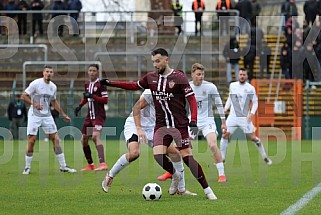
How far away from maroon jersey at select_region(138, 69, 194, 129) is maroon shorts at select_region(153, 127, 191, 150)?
7cm

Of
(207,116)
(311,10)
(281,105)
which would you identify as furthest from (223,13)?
(207,116)

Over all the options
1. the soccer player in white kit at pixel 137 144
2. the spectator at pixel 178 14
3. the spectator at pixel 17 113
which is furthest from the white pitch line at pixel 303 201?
the spectator at pixel 178 14

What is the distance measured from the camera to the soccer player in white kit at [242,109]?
1872 cm

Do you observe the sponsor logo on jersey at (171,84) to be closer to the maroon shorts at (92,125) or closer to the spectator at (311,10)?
the maroon shorts at (92,125)

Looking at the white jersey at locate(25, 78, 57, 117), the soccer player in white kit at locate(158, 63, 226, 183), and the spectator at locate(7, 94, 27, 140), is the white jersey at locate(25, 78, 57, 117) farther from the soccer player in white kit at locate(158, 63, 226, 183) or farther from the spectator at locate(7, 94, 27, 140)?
the spectator at locate(7, 94, 27, 140)

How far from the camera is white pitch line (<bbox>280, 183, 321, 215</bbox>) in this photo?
1063cm

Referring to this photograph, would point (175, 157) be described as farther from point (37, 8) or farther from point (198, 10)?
point (37, 8)

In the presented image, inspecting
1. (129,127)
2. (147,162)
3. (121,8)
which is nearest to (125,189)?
(129,127)

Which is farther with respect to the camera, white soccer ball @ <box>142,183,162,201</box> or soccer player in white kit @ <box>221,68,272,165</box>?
soccer player in white kit @ <box>221,68,272,165</box>

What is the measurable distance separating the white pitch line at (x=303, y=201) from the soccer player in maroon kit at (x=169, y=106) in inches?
49.7

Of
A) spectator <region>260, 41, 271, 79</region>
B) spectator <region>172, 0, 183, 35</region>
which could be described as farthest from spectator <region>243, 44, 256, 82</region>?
spectator <region>172, 0, 183, 35</region>

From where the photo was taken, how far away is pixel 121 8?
36.2m

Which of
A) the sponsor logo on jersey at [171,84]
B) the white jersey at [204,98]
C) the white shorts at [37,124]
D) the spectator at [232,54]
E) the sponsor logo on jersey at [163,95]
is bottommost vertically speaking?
the white shorts at [37,124]

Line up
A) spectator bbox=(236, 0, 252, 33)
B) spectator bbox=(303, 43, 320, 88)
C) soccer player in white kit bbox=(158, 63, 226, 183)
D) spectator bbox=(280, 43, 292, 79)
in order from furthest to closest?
1. spectator bbox=(236, 0, 252, 33)
2. spectator bbox=(280, 43, 292, 79)
3. spectator bbox=(303, 43, 320, 88)
4. soccer player in white kit bbox=(158, 63, 226, 183)
